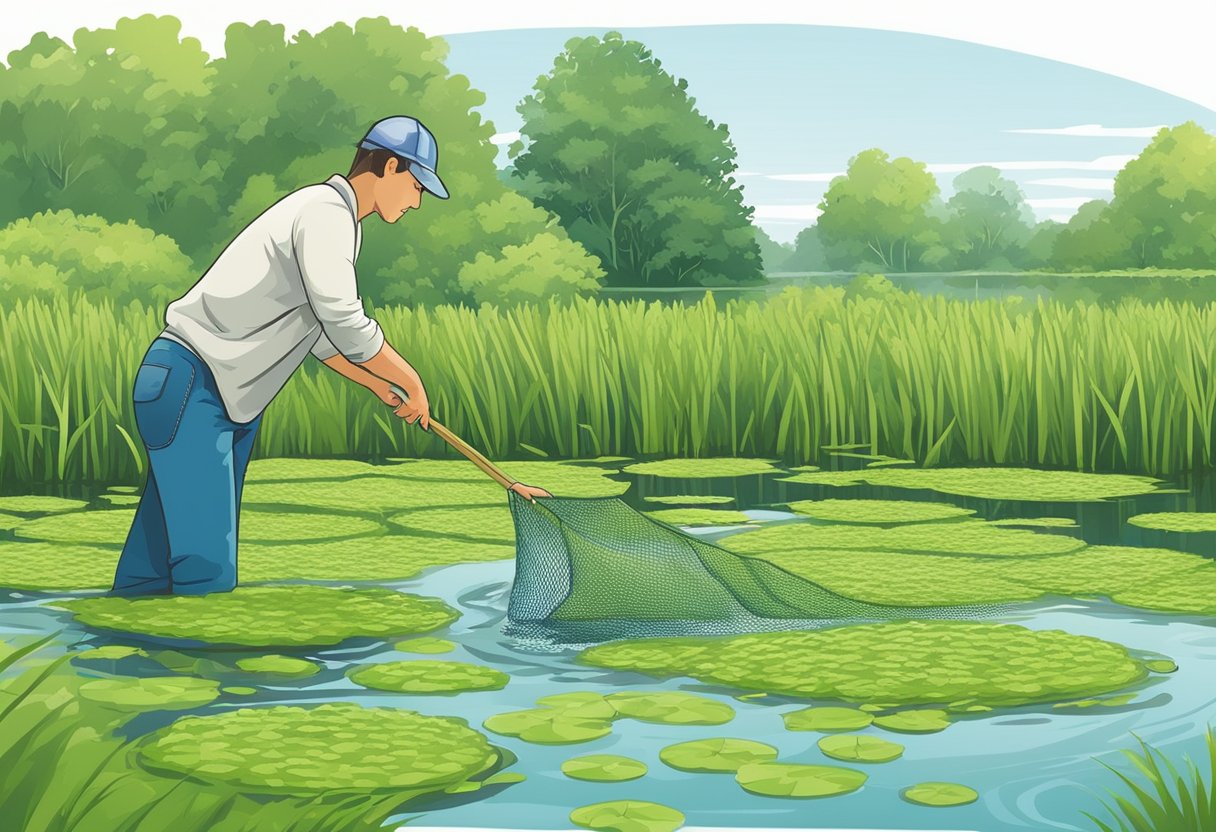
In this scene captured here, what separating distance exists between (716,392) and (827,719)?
5501 millimetres

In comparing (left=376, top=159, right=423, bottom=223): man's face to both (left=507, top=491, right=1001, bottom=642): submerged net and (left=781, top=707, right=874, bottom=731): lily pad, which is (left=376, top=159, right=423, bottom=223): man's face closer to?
(left=507, top=491, right=1001, bottom=642): submerged net

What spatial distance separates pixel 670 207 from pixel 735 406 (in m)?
27.9

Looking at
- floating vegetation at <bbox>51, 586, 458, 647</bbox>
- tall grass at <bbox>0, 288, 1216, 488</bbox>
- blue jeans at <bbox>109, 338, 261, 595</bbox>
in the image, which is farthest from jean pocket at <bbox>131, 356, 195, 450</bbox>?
tall grass at <bbox>0, 288, 1216, 488</bbox>

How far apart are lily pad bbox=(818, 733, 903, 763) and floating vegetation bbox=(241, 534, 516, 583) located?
2538 millimetres

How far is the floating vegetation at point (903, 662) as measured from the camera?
423 centimetres

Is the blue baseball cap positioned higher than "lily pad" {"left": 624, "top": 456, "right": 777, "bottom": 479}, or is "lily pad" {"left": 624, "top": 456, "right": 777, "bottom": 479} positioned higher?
the blue baseball cap

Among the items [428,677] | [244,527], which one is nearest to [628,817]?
[428,677]

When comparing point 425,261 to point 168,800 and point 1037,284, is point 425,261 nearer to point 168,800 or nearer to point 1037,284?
point 168,800

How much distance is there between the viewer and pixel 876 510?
7.29 meters

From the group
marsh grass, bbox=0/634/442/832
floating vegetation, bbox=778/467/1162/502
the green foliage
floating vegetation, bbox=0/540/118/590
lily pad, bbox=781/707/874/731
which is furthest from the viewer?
the green foliage

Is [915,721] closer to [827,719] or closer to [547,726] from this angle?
[827,719]

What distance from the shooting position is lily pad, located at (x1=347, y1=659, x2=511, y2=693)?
14.0 feet

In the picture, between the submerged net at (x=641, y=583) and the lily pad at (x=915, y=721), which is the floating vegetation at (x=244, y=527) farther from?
the lily pad at (x=915, y=721)

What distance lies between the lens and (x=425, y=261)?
Result: 25.4 meters
